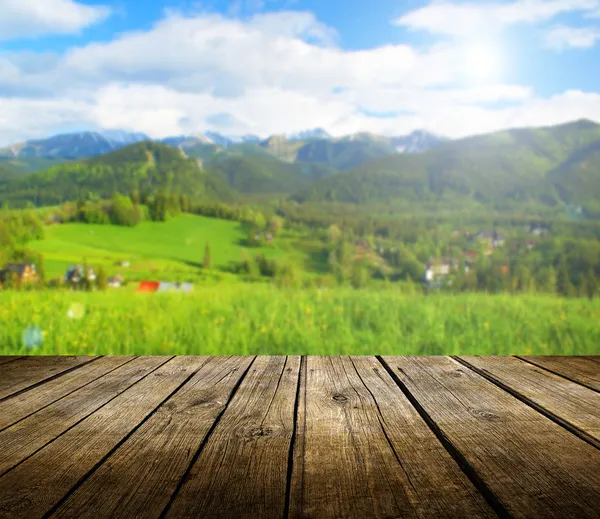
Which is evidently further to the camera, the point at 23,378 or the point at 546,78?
the point at 546,78

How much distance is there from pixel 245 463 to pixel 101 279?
134 inches

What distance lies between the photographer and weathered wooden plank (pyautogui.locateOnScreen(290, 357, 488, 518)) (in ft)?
3.22

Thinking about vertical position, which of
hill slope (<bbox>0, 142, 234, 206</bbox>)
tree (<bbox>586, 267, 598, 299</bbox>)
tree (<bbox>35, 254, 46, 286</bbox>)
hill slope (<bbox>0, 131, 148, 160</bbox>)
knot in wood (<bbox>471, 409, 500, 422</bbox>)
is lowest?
knot in wood (<bbox>471, 409, 500, 422</bbox>)

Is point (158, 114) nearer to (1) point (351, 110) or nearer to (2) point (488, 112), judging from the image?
(1) point (351, 110)

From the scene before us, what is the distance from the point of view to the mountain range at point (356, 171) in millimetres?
4738

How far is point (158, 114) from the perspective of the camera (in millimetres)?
4801

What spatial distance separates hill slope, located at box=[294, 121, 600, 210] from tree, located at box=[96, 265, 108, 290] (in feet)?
5.71

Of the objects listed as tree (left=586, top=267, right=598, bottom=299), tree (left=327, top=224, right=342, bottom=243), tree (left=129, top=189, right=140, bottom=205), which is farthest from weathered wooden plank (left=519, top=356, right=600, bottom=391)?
tree (left=129, top=189, right=140, bottom=205)

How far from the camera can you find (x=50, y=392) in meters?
1.93

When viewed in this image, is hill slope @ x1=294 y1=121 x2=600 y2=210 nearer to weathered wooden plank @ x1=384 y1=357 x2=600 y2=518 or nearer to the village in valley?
the village in valley

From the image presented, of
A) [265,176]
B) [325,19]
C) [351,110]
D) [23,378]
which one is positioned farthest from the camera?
[265,176]

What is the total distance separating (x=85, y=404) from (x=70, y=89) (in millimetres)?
3722

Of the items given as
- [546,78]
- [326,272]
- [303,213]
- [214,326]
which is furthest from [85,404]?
[546,78]

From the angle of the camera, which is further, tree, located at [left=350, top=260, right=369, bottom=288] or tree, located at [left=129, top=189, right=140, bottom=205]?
tree, located at [left=129, top=189, right=140, bottom=205]
